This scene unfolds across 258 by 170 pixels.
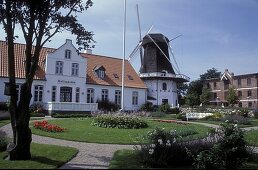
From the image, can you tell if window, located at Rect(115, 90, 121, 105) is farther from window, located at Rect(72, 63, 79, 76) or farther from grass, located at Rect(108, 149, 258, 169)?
grass, located at Rect(108, 149, 258, 169)

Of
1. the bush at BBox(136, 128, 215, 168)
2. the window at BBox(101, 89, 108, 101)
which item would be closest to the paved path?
the bush at BBox(136, 128, 215, 168)

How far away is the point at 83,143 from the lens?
16078 mm

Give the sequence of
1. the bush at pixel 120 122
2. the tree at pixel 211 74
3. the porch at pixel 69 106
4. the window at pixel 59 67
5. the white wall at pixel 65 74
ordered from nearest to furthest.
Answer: the bush at pixel 120 122
the porch at pixel 69 106
the white wall at pixel 65 74
the window at pixel 59 67
the tree at pixel 211 74

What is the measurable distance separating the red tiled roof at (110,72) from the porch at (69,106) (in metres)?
4.79

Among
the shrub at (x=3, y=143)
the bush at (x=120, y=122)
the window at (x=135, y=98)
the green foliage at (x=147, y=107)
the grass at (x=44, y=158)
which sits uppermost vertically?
the window at (x=135, y=98)

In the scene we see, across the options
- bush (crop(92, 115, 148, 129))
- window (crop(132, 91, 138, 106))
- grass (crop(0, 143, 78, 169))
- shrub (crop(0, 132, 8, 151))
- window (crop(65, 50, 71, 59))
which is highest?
window (crop(65, 50, 71, 59))

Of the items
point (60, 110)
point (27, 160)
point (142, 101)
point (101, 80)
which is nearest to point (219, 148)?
point (27, 160)


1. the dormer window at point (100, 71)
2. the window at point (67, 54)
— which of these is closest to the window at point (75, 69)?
the window at point (67, 54)

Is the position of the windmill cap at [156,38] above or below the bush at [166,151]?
above

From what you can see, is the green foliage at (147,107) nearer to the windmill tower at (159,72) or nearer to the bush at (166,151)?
the windmill tower at (159,72)

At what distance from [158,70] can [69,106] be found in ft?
76.1

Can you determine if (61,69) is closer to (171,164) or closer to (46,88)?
(46,88)

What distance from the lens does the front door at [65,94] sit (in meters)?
43.6

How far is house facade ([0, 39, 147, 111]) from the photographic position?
1599 inches
